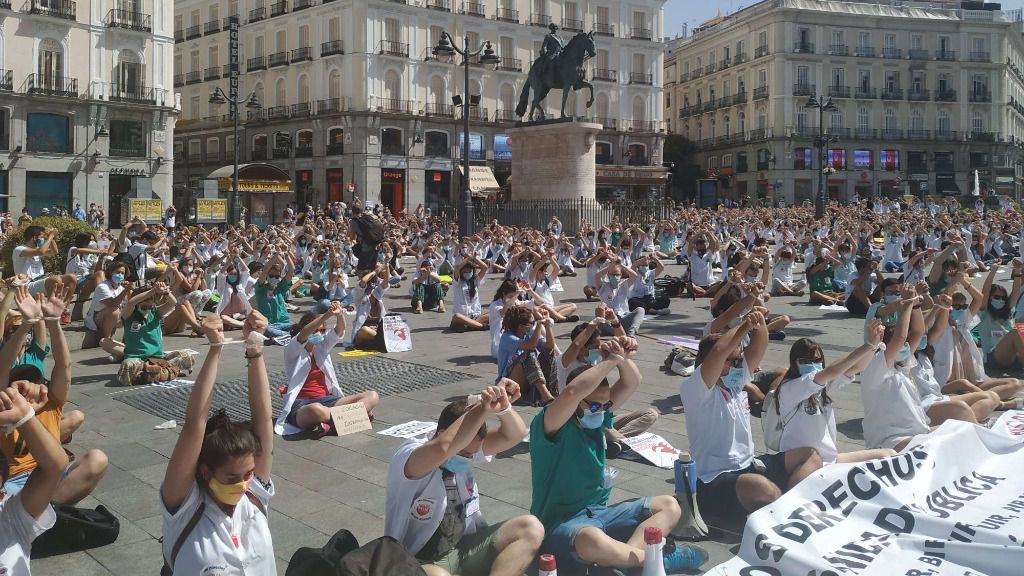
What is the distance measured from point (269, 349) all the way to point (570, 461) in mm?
8663

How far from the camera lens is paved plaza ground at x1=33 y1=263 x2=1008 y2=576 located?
554 cm

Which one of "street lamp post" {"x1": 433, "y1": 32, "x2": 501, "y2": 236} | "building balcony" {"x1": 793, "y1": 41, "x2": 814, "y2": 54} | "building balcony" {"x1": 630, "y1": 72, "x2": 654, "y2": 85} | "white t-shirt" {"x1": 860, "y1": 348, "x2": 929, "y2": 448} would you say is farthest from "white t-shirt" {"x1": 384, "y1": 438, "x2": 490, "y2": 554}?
"building balcony" {"x1": 793, "y1": 41, "x2": 814, "y2": 54}

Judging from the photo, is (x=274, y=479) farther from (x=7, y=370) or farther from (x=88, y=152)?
(x=88, y=152)

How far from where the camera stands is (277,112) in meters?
54.6

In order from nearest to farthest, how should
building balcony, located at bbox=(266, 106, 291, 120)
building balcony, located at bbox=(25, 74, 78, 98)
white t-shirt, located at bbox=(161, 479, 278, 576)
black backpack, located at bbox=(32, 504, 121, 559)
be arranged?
white t-shirt, located at bbox=(161, 479, 278, 576)
black backpack, located at bbox=(32, 504, 121, 559)
building balcony, located at bbox=(25, 74, 78, 98)
building balcony, located at bbox=(266, 106, 291, 120)

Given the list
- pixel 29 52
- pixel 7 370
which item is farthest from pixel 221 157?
pixel 7 370

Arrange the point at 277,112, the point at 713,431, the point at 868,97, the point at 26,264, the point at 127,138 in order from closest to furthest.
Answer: the point at 713,431 < the point at 26,264 < the point at 127,138 < the point at 277,112 < the point at 868,97

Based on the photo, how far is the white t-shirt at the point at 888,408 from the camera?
A: 21.6 feet

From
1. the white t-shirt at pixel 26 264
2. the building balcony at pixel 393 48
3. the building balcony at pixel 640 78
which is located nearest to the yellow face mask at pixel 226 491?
the white t-shirt at pixel 26 264

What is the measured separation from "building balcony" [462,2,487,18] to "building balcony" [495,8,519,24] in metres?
1.07

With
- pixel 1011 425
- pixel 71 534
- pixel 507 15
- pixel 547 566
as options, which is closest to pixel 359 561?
pixel 547 566

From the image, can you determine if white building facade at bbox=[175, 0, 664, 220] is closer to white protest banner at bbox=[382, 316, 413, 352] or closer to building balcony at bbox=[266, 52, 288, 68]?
building balcony at bbox=[266, 52, 288, 68]

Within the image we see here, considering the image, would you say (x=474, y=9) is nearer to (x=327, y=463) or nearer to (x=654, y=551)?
(x=327, y=463)

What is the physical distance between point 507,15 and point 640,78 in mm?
10536
